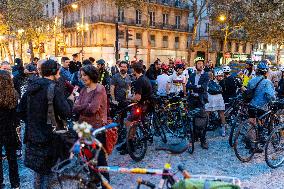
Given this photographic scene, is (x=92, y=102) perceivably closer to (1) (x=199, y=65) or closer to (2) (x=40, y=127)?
(2) (x=40, y=127)

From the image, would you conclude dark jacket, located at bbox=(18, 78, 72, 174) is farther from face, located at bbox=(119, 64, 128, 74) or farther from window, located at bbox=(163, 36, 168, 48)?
window, located at bbox=(163, 36, 168, 48)

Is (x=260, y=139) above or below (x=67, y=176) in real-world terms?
below

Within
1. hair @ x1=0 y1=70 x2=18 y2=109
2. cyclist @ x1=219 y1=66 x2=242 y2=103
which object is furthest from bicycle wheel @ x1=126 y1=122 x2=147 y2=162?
cyclist @ x1=219 y1=66 x2=242 y2=103

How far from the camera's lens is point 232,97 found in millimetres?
9516

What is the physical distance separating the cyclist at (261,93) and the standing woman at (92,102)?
369 cm

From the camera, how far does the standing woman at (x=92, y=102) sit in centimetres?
472

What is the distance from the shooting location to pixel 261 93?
7074mm

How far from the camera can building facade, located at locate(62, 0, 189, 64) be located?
4112 centimetres

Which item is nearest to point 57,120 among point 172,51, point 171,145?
point 171,145

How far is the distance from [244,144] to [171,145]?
408 cm

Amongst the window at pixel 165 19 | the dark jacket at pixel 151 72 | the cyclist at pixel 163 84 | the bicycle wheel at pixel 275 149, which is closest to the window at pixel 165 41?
the window at pixel 165 19

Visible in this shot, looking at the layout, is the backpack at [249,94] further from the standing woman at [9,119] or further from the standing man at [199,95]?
the standing woman at [9,119]

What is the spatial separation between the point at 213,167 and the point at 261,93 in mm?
2018

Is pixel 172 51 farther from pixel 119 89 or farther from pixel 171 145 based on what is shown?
pixel 171 145
